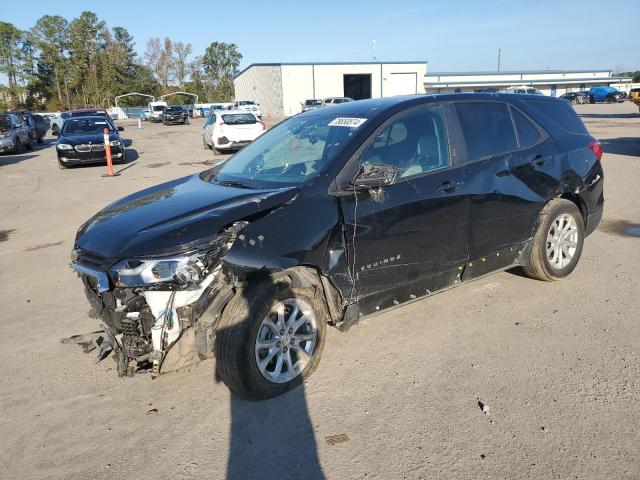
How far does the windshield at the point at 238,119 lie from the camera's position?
17.9 m

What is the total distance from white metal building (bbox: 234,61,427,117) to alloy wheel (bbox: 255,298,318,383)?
56068mm

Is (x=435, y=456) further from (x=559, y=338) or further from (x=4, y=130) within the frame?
(x=4, y=130)

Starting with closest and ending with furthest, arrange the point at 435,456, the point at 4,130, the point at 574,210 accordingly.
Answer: the point at 435,456
the point at 574,210
the point at 4,130

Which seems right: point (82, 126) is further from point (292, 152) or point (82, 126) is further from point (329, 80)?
point (329, 80)

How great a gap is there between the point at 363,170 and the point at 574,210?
271 centimetres

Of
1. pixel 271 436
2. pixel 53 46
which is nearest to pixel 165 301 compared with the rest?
pixel 271 436

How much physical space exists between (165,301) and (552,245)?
3746mm

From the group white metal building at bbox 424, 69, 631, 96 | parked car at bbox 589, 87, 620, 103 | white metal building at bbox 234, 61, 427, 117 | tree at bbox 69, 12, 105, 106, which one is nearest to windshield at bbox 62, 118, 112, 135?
white metal building at bbox 234, 61, 427, 117

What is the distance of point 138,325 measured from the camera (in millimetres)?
3053

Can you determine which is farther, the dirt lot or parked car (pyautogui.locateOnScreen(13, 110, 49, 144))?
parked car (pyautogui.locateOnScreen(13, 110, 49, 144))

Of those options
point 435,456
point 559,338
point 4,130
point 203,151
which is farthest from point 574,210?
point 4,130

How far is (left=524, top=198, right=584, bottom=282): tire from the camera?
15.6 ft

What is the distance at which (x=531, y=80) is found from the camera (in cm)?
7569

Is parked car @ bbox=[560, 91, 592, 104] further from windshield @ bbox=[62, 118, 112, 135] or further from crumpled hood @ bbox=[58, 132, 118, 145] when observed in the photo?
crumpled hood @ bbox=[58, 132, 118, 145]
